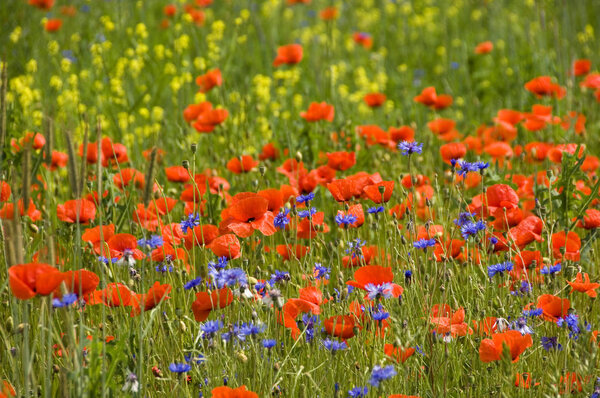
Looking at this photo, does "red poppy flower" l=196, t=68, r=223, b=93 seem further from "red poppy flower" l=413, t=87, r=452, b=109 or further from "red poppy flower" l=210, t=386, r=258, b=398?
"red poppy flower" l=210, t=386, r=258, b=398

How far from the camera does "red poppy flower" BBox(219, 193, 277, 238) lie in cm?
207

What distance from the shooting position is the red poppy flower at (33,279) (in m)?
1.42

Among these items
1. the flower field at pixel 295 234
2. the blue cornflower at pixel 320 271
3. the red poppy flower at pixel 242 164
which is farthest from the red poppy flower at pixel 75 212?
the blue cornflower at pixel 320 271

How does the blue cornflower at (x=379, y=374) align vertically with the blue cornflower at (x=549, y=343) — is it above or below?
above

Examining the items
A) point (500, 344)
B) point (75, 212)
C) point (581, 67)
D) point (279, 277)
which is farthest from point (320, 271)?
point (581, 67)

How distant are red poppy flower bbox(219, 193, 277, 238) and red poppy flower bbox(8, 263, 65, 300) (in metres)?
0.68

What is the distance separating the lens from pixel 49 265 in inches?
56.2

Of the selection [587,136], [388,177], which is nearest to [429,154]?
[388,177]

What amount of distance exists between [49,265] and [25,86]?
306 cm

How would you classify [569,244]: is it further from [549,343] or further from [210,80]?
[210,80]

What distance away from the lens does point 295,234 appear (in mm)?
2217

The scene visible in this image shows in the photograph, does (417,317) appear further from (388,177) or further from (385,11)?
(385,11)

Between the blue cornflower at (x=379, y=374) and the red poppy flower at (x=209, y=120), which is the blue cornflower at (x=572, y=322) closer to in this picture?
the blue cornflower at (x=379, y=374)

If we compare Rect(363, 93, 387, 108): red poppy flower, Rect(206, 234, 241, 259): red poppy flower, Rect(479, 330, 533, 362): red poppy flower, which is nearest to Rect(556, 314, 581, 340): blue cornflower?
Rect(479, 330, 533, 362): red poppy flower
